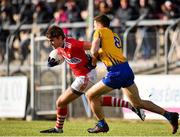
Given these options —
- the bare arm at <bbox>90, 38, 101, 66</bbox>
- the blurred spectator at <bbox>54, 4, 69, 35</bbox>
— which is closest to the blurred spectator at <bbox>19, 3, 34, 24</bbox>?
the blurred spectator at <bbox>54, 4, 69, 35</bbox>

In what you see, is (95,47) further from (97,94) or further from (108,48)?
(97,94)

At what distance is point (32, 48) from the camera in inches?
890

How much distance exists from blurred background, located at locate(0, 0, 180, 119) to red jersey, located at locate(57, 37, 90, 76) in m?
5.57

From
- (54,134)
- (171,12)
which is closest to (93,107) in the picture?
(54,134)

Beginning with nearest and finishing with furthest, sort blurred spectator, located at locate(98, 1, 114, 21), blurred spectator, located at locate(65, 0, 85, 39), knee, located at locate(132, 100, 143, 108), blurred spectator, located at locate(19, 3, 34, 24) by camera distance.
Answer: knee, located at locate(132, 100, 143, 108) < blurred spectator, located at locate(98, 1, 114, 21) < blurred spectator, located at locate(65, 0, 85, 39) < blurred spectator, located at locate(19, 3, 34, 24)

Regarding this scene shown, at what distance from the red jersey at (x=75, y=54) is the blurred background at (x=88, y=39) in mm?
5565

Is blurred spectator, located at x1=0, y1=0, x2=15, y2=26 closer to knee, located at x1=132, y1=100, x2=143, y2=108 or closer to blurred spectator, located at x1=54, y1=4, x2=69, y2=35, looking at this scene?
blurred spectator, located at x1=54, y1=4, x2=69, y2=35

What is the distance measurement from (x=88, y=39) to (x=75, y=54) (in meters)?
7.63

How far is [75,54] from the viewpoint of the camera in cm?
1463

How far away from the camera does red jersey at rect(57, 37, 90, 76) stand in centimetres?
1461

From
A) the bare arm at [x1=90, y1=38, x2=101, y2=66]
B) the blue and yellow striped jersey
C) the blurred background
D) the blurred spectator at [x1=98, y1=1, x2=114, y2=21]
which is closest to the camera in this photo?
the bare arm at [x1=90, y1=38, x2=101, y2=66]

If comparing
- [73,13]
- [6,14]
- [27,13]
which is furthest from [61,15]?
[6,14]

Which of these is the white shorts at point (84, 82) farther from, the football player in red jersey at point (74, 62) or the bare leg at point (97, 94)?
the bare leg at point (97, 94)

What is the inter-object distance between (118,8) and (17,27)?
3.61 meters
